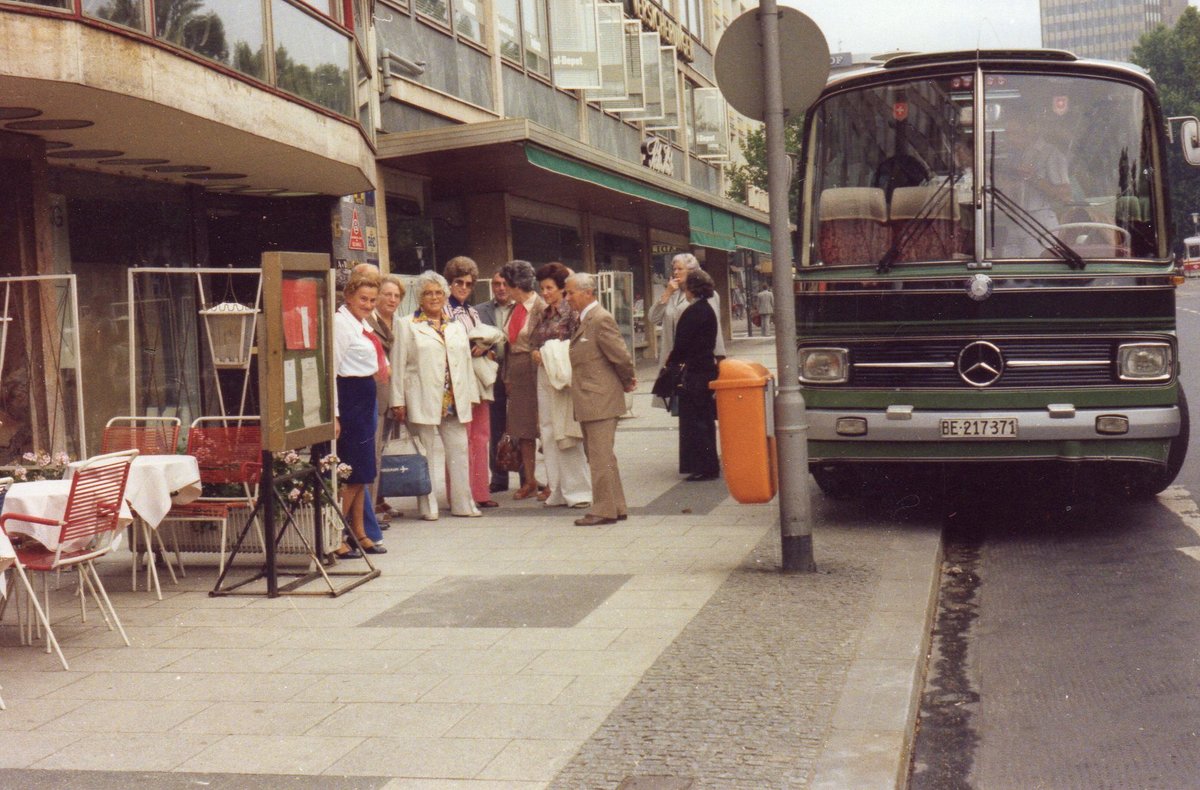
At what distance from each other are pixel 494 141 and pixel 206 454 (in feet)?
29.4

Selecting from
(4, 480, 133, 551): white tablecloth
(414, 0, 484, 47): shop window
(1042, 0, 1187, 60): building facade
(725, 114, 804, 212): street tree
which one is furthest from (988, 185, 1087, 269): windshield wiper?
(1042, 0, 1187, 60): building facade

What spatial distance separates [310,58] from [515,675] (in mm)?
9315

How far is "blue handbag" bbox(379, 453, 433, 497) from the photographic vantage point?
32.7 ft

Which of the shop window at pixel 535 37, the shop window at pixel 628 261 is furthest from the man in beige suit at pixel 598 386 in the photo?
the shop window at pixel 628 261

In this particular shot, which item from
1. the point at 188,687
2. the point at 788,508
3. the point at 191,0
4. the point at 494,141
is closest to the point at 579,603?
the point at 788,508

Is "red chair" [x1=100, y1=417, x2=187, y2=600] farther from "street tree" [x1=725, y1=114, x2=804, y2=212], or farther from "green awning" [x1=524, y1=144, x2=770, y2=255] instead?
"street tree" [x1=725, y1=114, x2=804, y2=212]

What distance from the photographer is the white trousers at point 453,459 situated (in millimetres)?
10266

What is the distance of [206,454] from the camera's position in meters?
8.49

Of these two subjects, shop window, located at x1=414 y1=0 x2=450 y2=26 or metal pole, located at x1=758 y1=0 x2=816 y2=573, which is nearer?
metal pole, located at x1=758 y1=0 x2=816 y2=573

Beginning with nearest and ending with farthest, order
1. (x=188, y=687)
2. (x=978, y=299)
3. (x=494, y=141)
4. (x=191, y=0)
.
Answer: (x=188, y=687), (x=978, y=299), (x=191, y=0), (x=494, y=141)

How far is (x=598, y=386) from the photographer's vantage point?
9.46 metres

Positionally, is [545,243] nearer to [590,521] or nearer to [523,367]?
[523,367]

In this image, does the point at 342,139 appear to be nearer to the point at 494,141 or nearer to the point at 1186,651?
the point at 494,141

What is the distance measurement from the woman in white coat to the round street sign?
3275 mm
